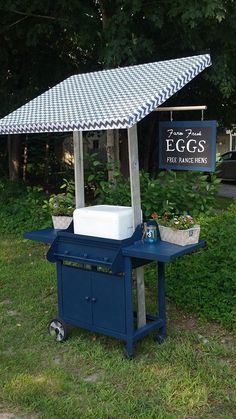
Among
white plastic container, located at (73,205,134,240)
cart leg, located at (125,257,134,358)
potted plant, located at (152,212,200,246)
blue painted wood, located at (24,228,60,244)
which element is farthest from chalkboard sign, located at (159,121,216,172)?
blue painted wood, located at (24,228,60,244)

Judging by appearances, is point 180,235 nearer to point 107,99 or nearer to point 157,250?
point 157,250

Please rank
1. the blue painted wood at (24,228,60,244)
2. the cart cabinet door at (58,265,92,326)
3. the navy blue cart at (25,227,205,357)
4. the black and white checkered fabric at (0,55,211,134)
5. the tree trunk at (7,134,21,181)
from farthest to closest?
the tree trunk at (7,134,21,181) < the blue painted wood at (24,228,60,244) < the cart cabinet door at (58,265,92,326) < the navy blue cart at (25,227,205,357) < the black and white checkered fabric at (0,55,211,134)

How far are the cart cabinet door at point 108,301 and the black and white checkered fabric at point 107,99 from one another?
47.8 inches

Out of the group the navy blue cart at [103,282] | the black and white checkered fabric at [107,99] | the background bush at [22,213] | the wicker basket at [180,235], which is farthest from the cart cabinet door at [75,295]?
the background bush at [22,213]

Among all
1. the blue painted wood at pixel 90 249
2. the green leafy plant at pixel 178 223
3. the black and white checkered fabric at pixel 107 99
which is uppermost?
the black and white checkered fabric at pixel 107 99

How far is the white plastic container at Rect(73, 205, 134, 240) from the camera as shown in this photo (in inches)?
148

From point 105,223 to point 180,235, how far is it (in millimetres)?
583

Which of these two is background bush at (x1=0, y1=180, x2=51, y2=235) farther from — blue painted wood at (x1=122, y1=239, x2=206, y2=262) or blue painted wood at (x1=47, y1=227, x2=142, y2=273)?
blue painted wood at (x1=122, y1=239, x2=206, y2=262)

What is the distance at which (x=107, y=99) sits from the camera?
364 centimetres

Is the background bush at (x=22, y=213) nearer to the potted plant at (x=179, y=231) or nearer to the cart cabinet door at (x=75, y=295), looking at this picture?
the cart cabinet door at (x=75, y=295)

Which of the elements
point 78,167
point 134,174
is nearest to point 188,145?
point 134,174

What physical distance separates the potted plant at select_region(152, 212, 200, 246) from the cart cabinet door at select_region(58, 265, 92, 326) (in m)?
0.71

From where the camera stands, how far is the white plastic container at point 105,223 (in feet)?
12.3

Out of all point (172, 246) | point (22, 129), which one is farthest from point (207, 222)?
point (22, 129)
